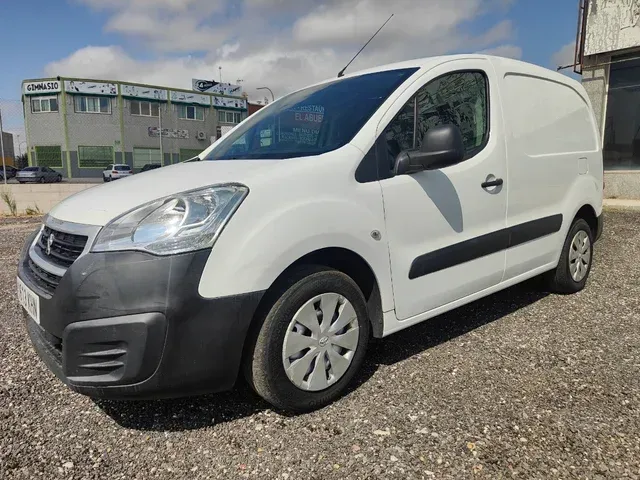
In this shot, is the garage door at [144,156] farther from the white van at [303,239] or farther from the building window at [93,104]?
the white van at [303,239]

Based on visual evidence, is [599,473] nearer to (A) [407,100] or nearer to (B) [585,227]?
(A) [407,100]

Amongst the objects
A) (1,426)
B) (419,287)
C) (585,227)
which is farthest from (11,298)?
(585,227)

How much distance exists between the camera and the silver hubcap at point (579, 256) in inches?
160

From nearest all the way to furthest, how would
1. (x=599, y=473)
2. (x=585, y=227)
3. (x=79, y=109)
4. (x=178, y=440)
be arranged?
(x=599, y=473), (x=178, y=440), (x=585, y=227), (x=79, y=109)

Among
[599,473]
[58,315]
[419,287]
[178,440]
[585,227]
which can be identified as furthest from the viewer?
[585,227]

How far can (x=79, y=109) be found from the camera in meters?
38.8

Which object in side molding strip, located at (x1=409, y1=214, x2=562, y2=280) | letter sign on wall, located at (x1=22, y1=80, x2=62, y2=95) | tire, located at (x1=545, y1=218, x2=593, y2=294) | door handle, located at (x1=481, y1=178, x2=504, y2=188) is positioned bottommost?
tire, located at (x1=545, y1=218, x2=593, y2=294)

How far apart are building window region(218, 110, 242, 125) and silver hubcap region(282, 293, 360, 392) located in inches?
1801

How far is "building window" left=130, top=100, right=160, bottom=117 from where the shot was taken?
4103 centimetres

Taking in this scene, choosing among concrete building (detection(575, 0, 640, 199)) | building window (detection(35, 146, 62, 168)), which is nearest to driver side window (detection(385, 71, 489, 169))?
concrete building (detection(575, 0, 640, 199))

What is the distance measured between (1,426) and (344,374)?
5.41 feet

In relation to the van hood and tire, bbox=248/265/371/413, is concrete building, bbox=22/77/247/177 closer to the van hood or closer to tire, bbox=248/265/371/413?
the van hood

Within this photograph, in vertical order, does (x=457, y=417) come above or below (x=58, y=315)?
below

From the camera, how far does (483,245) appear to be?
3076 mm
